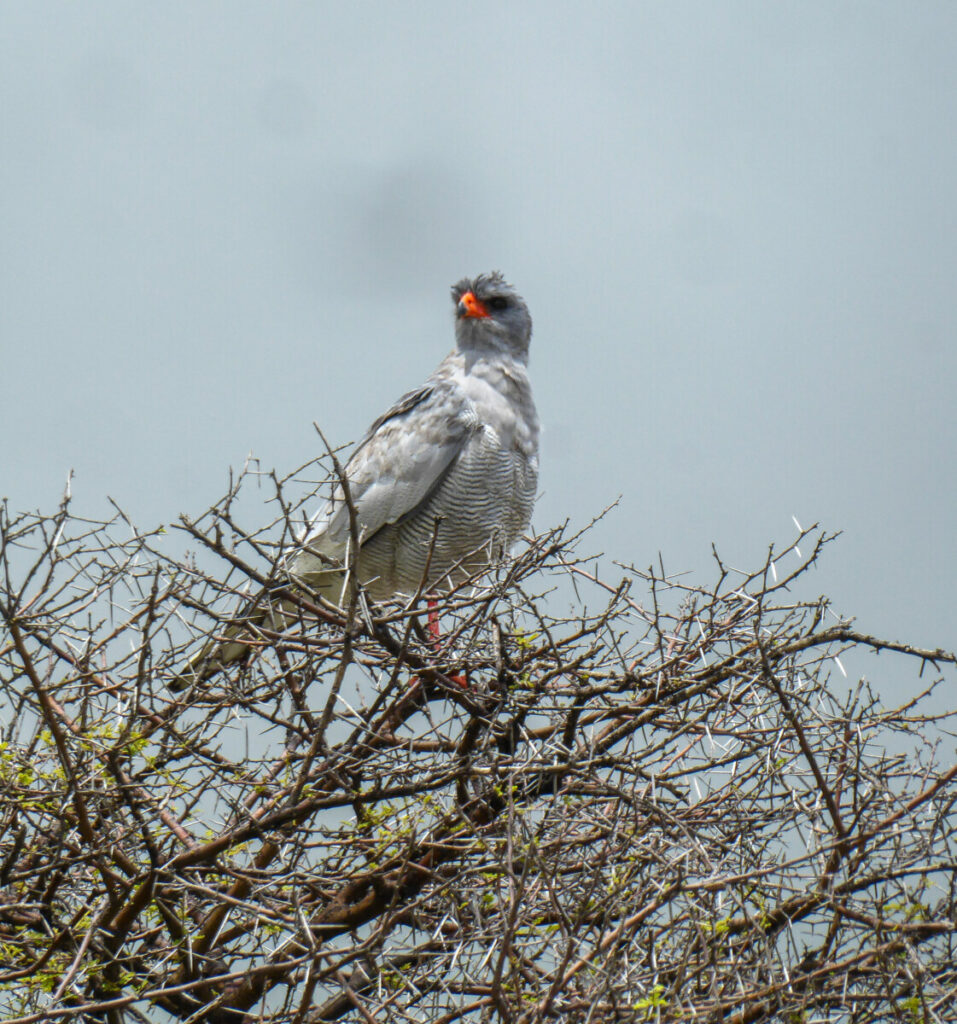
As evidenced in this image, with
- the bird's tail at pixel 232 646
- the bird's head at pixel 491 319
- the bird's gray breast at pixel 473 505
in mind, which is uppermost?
the bird's head at pixel 491 319

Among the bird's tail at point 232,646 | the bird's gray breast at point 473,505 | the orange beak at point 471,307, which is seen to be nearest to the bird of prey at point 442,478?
the bird's gray breast at point 473,505

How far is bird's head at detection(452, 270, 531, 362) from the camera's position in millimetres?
5652

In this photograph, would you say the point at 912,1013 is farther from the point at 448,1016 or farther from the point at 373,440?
the point at 373,440

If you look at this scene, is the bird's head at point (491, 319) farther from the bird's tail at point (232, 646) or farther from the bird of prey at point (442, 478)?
the bird's tail at point (232, 646)

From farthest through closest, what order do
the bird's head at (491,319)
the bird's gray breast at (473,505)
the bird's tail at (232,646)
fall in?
the bird's head at (491,319), the bird's gray breast at (473,505), the bird's tail at (232,646)

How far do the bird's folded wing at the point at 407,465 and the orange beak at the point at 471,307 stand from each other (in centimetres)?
44

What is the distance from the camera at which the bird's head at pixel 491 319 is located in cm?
565

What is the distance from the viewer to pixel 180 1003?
2.86m

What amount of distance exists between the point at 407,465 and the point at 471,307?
0.95 metres

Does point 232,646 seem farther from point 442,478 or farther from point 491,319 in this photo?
point 491,319

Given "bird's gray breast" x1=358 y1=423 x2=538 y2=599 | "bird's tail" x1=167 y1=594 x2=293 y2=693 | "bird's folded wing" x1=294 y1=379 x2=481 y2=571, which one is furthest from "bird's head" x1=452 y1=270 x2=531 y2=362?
"bird's tail" x1=167 y1=594 x2=293 y2=693

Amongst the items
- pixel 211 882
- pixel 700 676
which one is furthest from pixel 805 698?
pixel 211 882

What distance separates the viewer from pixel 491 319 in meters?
5.68

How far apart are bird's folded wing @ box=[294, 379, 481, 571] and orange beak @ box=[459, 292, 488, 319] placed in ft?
1.45
